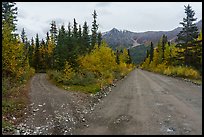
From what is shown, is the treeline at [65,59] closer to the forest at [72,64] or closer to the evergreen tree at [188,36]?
the forest at [72,64]

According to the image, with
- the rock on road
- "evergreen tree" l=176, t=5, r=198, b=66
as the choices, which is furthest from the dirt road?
"evergreen tree" l=176, t=5, r=198, b=66

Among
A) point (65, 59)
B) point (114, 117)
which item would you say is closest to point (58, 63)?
point (65, 59)

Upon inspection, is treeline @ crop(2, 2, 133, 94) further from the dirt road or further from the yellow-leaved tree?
the dirt road

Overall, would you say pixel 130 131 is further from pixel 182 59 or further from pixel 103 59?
pixel 182 59

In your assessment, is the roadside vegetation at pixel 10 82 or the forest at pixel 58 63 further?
the forest at pixel 58 63

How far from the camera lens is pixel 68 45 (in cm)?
4128

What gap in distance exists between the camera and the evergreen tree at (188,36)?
155 feet

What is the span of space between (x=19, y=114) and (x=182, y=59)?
126ft

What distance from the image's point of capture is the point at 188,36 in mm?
47844

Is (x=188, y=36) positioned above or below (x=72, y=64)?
above

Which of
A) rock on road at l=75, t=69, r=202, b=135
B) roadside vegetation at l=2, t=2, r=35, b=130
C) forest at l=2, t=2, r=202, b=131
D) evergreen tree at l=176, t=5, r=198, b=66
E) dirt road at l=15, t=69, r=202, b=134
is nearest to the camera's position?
rock on road at l=75, t=69, r=202, b=135

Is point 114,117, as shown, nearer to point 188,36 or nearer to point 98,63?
point 98,63

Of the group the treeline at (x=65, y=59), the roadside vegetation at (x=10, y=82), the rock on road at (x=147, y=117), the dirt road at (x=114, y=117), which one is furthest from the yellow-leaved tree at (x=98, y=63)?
the rock on road at (x=147, y=117)

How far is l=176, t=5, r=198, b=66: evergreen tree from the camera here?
4712 centimetres
